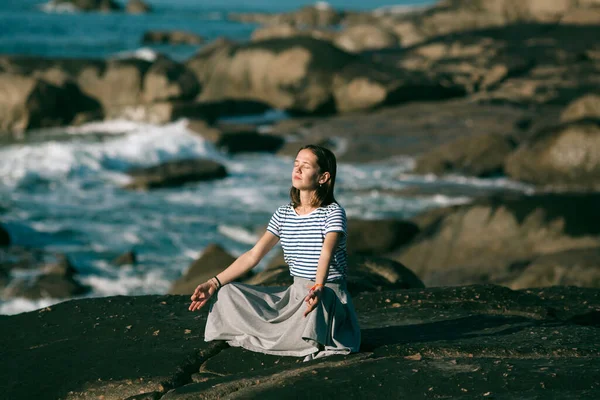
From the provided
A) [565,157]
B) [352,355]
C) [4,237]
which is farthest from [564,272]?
[4,237]

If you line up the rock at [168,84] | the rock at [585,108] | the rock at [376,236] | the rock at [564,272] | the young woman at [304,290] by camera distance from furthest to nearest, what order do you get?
1. the rock at [168,84]
2. the rock at [585,108]
3. the rock at [376,236]
4. the rock at [564,272]
5. the young woman at [304,290]

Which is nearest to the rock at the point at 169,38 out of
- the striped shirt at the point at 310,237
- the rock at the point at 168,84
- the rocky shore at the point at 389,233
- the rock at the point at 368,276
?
the rocky shore at the point at 389,233

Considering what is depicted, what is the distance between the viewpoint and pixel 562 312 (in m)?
6.25

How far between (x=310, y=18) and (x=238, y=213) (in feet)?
232

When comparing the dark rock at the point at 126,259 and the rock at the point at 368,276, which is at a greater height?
the rock at the point at 368,276

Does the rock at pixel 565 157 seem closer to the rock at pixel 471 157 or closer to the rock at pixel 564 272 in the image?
the rock at pixel 471 157

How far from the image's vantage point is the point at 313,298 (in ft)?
15.2

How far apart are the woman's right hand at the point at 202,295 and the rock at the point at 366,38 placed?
41.9 m

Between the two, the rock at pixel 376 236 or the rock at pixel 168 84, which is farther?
the rock at pixel 168 84

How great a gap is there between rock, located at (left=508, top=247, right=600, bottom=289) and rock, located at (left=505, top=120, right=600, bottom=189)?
8.16 m

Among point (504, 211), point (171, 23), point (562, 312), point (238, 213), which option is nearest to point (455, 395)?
point (562, 312)

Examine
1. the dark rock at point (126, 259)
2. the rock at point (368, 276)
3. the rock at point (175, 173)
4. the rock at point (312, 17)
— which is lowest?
the dark rock at point (126, 259)

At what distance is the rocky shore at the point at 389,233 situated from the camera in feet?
15.5

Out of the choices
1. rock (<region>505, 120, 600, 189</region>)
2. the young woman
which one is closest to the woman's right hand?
the young woman
